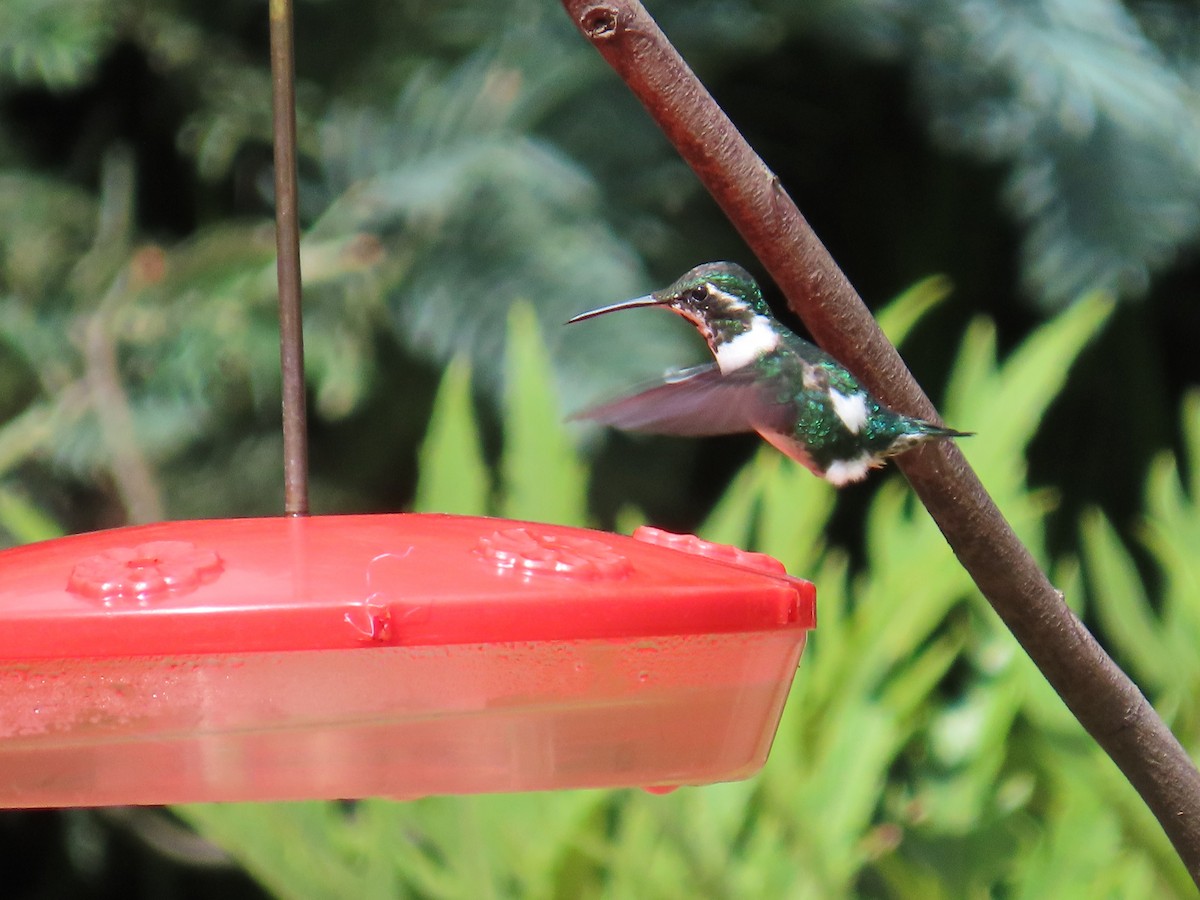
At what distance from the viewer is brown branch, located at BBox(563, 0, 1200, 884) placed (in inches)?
21.0

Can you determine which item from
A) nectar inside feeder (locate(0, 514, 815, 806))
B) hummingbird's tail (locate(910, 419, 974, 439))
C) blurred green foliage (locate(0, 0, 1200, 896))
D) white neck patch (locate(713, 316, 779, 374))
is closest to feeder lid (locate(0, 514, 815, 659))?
nectar inside feeder (locate(0, 514, 815, 806))

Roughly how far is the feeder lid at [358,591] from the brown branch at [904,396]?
117 mm

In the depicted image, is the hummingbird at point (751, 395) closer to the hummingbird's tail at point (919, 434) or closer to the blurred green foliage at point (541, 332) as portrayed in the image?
the hummingbird's tail at point (919, 434)

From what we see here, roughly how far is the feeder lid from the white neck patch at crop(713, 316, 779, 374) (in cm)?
21

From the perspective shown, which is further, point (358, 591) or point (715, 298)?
point (715, 298)

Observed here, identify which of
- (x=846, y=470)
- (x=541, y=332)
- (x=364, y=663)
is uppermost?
(x=364, y=663)

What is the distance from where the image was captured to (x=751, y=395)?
0.89 metres

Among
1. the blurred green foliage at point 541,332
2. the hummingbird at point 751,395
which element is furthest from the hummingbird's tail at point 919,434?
the blurred green foliage at point 541,332

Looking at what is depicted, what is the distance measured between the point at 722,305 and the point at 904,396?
298 mm

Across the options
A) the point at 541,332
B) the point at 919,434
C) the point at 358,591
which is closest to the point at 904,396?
the point at 919,434

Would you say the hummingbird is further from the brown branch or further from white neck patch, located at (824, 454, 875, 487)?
the brown branch

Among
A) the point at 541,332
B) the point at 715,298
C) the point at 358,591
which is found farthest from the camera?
the point at 541,332

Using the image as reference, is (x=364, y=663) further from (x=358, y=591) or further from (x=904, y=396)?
(x=904, y=396)

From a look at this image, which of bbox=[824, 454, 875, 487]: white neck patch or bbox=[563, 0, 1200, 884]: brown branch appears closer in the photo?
bbox=[563, 0, 1200, 884]: brown branch
